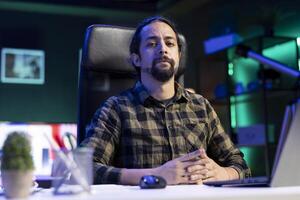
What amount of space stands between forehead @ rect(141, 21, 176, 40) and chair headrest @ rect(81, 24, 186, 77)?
60mm

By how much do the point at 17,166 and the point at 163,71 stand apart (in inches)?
42.0

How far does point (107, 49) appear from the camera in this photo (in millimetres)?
1769

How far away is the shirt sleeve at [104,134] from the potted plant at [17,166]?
762mm

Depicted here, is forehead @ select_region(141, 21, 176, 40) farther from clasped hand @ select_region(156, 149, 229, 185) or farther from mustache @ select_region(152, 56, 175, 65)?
clasped hand @ select_region(156, 149, 229, 185)

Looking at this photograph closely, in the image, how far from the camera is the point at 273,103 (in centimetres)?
328

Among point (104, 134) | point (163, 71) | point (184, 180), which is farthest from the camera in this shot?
point (163, 71)

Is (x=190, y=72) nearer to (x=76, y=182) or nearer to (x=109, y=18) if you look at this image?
(x=109, y=18)

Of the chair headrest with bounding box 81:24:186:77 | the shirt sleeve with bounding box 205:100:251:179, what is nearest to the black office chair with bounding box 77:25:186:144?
the chair headrest with bounding box 81:24:186:77

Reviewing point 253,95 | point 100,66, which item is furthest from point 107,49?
point 253,95

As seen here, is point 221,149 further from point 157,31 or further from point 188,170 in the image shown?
point 157,31

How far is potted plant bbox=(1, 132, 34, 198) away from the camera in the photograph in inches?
28.7

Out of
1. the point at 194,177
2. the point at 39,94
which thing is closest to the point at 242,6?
the point at 39,94

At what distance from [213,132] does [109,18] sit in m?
2.75

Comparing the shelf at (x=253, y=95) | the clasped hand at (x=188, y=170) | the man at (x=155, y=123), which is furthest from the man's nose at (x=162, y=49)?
the shelf at (x=253, y=95)
